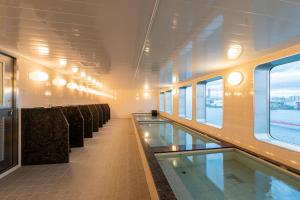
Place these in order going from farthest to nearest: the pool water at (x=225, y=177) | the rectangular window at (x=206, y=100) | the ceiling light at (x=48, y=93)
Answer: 1. the rectangular window at (x=206, y=100)
2. the ceiling light at (x=48, y=93)
3. the pool water at (x=225, y=177)

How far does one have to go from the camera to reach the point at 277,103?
9.78ft

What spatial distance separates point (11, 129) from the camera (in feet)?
9.74

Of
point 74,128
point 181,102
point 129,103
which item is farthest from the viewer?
point 129,103

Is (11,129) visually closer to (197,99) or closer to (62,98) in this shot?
(62,98)

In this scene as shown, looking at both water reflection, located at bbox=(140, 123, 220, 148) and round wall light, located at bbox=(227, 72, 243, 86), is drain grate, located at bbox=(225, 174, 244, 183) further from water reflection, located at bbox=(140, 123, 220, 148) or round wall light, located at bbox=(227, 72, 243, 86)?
round wall light, located at bbox=(227, 72, 243, 86)

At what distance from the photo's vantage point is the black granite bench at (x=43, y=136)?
3.22 meters

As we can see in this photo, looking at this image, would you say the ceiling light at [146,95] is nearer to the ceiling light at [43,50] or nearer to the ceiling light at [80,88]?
the ceiling light at [80,88]

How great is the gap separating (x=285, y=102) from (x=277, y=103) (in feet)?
0.53

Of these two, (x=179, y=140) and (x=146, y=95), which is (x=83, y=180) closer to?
(x=179, y=140)

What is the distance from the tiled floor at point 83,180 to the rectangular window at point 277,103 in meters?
2.30

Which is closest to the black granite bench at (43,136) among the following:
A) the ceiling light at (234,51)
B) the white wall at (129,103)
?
the ceiling light at (234,51)

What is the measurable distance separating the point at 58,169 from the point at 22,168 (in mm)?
702

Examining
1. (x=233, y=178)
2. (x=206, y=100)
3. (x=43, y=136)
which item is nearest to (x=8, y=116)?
(x=43, y=136)

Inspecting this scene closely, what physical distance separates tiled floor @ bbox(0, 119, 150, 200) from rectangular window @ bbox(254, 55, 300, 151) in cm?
230
